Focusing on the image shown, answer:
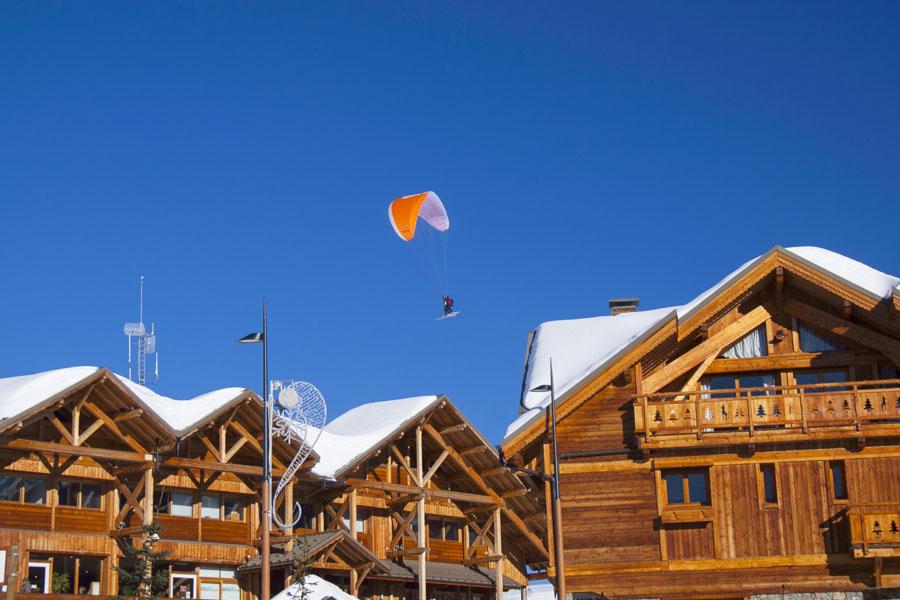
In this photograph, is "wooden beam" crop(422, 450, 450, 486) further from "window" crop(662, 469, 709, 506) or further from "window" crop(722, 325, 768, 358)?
"window" crop(722, 325, 768, 358)

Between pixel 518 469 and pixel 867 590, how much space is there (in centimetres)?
797

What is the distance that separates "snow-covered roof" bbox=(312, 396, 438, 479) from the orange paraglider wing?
5582mm

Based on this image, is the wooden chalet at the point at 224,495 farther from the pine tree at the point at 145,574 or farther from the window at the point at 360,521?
the pine tree at the point at 145,574

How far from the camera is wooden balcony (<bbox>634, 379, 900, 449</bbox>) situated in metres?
30.8

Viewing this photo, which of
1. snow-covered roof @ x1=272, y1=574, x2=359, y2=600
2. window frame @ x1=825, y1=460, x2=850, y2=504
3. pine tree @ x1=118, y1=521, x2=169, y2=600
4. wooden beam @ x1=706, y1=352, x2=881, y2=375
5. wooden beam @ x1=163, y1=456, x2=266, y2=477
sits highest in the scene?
wooden beam @ x1=706, y1=352, x2=881, y2=375

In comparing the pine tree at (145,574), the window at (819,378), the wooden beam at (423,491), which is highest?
the window at (819,378)

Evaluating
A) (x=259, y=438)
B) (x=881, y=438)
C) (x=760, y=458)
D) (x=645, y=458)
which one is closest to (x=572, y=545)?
(x=645, y=458)

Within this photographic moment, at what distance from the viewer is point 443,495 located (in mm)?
43781

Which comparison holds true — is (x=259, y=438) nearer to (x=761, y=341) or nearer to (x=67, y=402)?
(x=67, y=402)

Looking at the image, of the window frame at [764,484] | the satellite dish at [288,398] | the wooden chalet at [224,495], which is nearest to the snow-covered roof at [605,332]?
the window frame at [764,484]

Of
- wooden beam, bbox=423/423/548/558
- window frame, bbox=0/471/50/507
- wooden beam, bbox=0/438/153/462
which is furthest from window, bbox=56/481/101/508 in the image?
wooden beam, bbox=423/423/548/558

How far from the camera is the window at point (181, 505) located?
3969cm

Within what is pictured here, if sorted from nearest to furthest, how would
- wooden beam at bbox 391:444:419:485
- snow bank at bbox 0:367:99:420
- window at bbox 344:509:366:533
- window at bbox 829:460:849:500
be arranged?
window at bbox 829:460:849:500, snow bank at bbox 0:367:99:420, wooden beam at bbox 391:444:419:485, window at bbox 344:509:366:533

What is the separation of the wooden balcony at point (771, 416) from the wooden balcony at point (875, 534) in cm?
188
